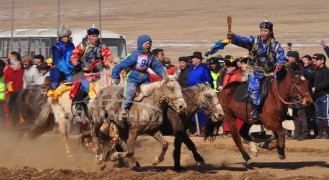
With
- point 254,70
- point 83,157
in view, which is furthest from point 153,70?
point 83,157

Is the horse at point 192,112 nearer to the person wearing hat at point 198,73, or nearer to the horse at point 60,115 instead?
the horse at point 60,115

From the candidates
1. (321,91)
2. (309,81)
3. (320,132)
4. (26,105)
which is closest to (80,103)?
(26,105)

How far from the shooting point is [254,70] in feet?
42.4

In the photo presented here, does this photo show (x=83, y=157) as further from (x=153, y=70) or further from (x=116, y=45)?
Result: (x=116, y=45)

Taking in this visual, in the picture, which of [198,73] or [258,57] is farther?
[198,73]

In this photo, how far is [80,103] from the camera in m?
14.2

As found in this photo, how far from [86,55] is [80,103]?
2.89 ft

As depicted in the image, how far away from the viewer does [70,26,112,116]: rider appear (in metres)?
13.9

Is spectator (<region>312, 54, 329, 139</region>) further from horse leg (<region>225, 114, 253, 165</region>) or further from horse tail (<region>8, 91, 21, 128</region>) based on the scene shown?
horse tail (<region>8, 91, 21, 128</region>)

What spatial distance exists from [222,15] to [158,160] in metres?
53.2

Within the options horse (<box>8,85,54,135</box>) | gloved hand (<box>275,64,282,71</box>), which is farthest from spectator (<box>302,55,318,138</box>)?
horse (<box>8,85,54,135</box>)

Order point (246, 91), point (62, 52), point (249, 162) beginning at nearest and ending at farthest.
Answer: point (249, 162), point (246, 91), point (62, 52)

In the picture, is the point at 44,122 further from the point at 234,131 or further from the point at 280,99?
the point at 280,99

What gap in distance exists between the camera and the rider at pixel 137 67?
12.1 m
